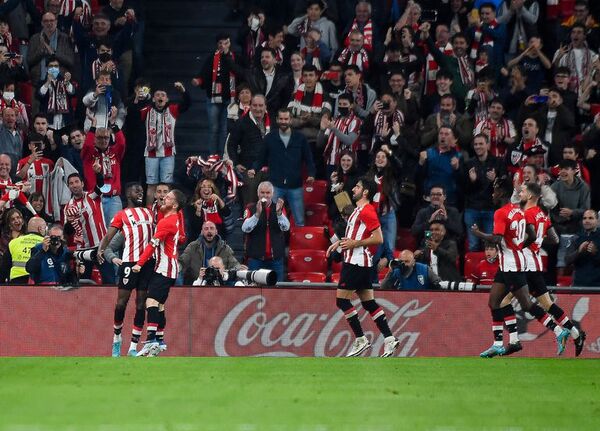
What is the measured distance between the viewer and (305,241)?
64.4 feet

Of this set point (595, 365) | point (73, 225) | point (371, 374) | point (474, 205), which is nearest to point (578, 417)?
point (371, 374)

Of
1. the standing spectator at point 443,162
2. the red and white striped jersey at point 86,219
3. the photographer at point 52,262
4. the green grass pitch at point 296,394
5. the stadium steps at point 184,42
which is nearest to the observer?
the green grass pitch at point 296,394

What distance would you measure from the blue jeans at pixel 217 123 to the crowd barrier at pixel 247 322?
13.2ft

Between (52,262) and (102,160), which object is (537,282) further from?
(102,160)

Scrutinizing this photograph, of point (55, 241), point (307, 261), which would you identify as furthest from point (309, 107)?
point (55, 241)

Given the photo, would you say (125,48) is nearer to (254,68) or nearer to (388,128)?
(254,68)

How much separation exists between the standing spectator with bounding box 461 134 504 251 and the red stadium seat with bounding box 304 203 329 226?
7.21 ft

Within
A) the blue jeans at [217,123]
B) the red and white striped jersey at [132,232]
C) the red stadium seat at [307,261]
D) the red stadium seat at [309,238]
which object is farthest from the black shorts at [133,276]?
the blue jeans at [217,123]

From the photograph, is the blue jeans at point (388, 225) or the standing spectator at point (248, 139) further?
the standing spectator at point (248, 139)

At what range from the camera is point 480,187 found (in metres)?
19.4

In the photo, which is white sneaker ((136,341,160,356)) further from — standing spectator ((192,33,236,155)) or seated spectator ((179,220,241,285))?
standing spectator ((192,33,236,155))

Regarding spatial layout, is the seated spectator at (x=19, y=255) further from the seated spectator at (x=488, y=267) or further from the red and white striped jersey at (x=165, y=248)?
the seated spectator at (x=488, y=267)

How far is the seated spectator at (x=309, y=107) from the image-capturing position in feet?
67.5

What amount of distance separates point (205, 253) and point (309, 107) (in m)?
3.53
